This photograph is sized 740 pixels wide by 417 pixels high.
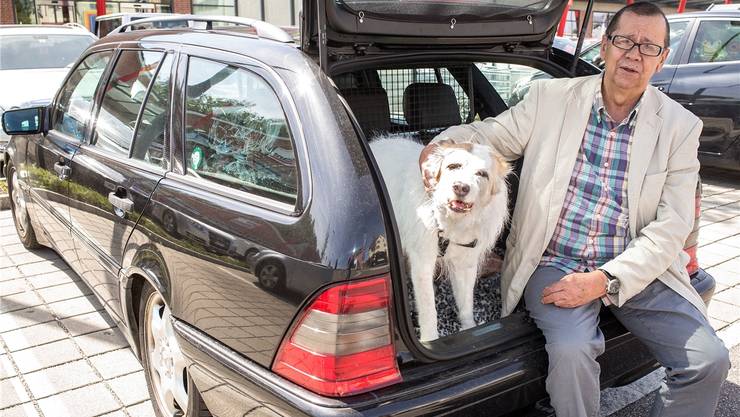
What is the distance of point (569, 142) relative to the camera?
8.45 feet

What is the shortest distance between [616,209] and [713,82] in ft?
18.9

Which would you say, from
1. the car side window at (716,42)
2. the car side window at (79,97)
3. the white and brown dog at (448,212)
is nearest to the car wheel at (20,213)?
the car side window at (79,97)

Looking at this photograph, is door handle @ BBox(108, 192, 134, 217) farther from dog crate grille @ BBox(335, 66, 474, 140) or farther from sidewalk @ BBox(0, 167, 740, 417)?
dog crate grille @ BBox(335, 66, 474, 140)

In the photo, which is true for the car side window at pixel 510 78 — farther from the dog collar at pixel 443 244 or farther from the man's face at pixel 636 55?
the dog collar at pixel 443 244

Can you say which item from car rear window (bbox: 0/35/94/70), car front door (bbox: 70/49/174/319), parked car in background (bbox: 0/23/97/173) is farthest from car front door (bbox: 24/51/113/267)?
car rear window (bbox: 0/35/94/70)

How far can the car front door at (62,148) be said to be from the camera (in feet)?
11.2

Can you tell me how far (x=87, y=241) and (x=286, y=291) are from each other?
1.93 meters

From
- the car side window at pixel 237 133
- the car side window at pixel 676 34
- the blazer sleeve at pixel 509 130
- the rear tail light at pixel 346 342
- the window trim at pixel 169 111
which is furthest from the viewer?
the car side window at pixel 676 34

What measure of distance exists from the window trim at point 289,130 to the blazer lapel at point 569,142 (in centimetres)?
116

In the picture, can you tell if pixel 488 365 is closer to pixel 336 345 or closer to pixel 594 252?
pixel 336 345

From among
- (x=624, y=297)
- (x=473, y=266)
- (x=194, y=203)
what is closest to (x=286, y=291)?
(x=194, y=203)

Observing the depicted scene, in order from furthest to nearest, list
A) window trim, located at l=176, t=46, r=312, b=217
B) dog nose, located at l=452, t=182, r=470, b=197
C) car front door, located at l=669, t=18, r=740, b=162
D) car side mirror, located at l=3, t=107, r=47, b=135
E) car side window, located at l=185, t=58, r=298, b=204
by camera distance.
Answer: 1. car front door, located at l=669, t=18, r=740, b=162
2. car side mirror, located at l=3, t=107, r=47, b=135
3. dog nose, located at l=452, t=182, r=470, b=197
4. car side window, located at l=185, t=58, r=298, b=204
5. window trim, located at l=176, t=46, r=312, b=217

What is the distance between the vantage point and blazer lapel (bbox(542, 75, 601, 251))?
2514 millimetres

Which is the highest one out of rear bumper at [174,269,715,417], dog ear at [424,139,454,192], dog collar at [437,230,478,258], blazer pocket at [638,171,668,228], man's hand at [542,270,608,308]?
dog ear at [424,139,454,192]
